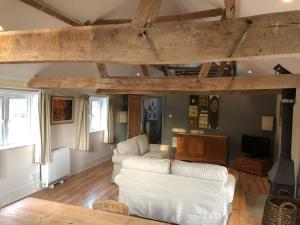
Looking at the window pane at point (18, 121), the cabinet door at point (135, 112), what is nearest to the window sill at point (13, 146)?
the window pane at point (18, 121)

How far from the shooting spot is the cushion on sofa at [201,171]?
323 centimetres

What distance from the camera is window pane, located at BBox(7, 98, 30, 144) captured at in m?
4.21

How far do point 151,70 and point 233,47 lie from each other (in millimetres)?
6753

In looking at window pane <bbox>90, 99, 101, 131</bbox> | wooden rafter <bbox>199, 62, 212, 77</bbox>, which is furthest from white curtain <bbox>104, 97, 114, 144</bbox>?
wooden rafter <bbox>199, 62, 212, 77</bbox>

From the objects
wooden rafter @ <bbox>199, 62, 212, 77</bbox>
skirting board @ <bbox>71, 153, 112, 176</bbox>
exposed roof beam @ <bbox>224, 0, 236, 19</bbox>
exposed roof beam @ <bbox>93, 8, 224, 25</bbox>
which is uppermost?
exposed roof beam @ <bbox>93, 8, 224, 25</bbox>

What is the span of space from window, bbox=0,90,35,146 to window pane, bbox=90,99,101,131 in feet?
7.34

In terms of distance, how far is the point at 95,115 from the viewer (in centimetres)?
690

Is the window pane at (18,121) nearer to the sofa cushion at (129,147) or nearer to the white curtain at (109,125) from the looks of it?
the sofa cushion at (129,147)

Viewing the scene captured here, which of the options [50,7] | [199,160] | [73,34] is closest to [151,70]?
[199,160]

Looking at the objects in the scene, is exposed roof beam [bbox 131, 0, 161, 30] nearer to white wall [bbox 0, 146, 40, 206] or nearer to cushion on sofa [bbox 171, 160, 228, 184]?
cushion on sofa [bbox 171, 160, 228, 184]

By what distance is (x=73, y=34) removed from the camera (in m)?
1.46

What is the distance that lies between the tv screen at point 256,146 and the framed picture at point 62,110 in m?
4.54

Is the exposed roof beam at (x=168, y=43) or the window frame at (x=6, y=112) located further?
the window frame at (x=6, y=112)

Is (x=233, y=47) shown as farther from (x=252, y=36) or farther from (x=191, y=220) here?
(x=191, y=220)
